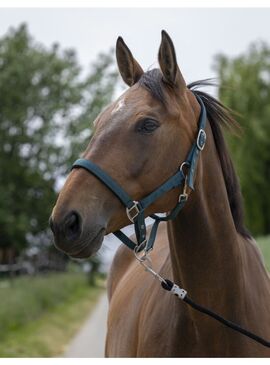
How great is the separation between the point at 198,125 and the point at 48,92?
17738 millimetres

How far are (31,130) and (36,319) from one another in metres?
7.73

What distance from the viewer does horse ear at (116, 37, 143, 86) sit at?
3494 millimetres

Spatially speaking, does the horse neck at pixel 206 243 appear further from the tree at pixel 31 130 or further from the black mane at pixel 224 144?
the tree at pixel 31 130

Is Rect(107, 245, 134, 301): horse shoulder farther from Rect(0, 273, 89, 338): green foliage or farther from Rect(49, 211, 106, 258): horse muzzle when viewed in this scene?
Rect(0, 273, 89, 338): green foliage

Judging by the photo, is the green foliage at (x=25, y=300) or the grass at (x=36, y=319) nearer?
the grass at (x=36, y=319)

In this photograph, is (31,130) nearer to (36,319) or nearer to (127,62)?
(36,319)

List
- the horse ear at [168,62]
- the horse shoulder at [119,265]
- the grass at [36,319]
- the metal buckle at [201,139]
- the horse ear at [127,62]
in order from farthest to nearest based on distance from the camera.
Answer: the grass at [36,319], the horse shoulder at [119,265], the horse ear at [127,62], the metal buckle at [201,139], the horse ear at [168,62]

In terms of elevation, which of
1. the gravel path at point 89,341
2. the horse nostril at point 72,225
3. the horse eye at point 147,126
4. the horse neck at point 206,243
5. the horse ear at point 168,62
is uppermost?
the horse ear at point 168,62

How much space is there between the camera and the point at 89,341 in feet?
41.5

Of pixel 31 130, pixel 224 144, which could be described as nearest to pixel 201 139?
pixel 224 144

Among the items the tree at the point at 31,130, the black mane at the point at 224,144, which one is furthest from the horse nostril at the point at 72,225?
the tree at the point at 31,130

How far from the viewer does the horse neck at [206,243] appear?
340cm

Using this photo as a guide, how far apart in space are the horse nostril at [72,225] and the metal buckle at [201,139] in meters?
0.81

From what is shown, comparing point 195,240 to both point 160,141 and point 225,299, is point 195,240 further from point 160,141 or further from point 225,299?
point 160,141
